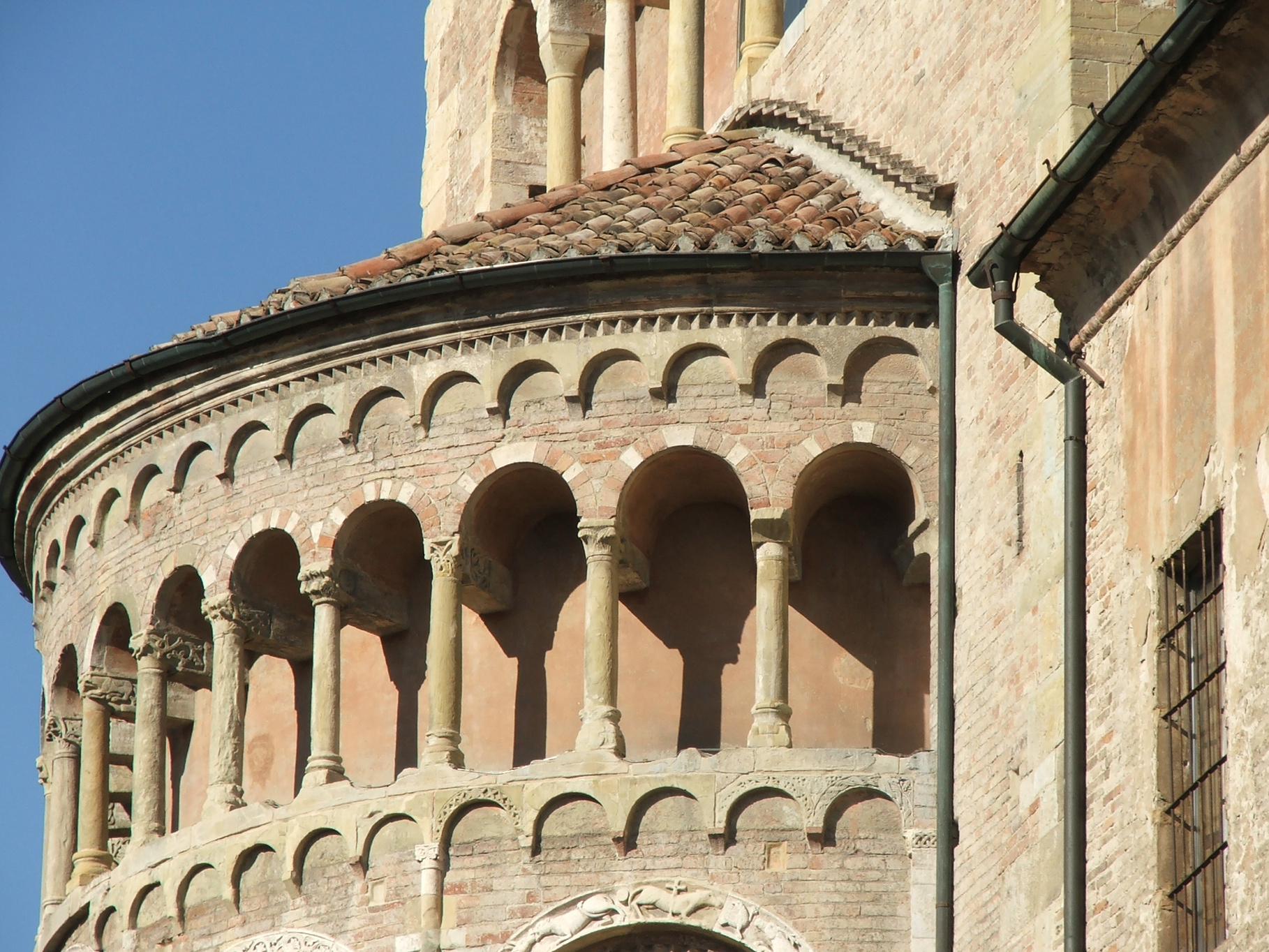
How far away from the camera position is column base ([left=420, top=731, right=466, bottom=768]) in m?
18.3

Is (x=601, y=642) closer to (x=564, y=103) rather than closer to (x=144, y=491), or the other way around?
(x=144, y=491)

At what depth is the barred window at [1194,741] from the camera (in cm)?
1376

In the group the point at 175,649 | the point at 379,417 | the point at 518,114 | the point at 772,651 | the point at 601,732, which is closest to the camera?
the point at 601,732

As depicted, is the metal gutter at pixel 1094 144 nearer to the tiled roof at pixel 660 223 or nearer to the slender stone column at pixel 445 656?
the tiled roof at pixel 660 223

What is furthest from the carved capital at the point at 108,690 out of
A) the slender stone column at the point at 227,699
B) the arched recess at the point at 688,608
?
the arched recess at the point at 688,608

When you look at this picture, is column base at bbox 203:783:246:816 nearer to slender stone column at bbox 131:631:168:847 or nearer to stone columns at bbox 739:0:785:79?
slender stone column at bbox 131:631:168:847

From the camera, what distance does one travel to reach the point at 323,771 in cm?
1873

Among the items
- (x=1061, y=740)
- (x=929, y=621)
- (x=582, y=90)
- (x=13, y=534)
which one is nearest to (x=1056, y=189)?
(x=1061, y=740)

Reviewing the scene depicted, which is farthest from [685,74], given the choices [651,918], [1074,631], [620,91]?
[1074,631]

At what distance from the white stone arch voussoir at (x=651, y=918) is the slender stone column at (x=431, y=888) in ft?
1.51

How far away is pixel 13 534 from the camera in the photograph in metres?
22.2

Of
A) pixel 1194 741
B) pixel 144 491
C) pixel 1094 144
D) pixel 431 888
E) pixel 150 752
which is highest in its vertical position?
pixel 144 491

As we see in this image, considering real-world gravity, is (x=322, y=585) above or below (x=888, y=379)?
below

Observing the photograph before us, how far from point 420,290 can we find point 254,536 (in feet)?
6.54
